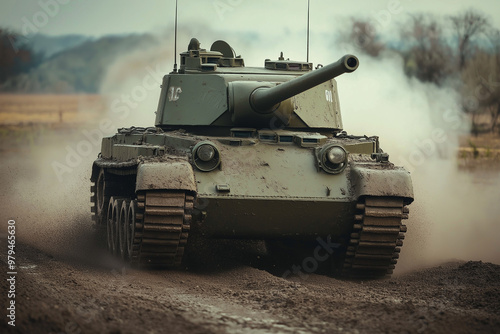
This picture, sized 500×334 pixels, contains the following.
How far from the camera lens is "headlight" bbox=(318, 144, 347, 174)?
42.4ft

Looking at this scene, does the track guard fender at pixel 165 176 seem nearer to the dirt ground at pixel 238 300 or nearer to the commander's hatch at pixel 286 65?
the dirt ground at pixel 238 300

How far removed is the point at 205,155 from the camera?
1267 cm

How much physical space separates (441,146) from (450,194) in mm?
3131

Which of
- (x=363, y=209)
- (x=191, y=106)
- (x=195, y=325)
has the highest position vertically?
(x=191, y=106)

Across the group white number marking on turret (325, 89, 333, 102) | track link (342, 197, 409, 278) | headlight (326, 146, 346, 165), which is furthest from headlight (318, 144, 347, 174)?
white number marking on turret (325, 89, 333, 102)

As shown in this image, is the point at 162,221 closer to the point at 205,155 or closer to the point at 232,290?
the point at 205,155

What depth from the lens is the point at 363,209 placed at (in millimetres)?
12641

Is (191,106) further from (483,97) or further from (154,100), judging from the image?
(483,97)

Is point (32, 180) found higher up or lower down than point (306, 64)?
lower down

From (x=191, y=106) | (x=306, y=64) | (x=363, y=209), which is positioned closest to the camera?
(x=363, y=209)

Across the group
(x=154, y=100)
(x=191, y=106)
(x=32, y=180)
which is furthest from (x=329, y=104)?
(x=32, y=180)

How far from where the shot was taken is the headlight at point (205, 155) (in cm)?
1267

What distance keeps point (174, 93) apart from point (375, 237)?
3867mm

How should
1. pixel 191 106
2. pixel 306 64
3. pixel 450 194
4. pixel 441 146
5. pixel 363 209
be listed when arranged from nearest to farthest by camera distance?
pixel 363 209, pixel 191 106, pixel 306 64, pixel 450 194, pixel 441 146
